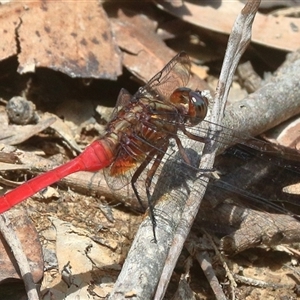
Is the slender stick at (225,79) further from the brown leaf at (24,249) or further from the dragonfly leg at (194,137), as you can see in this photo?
the brown leaf at (24,249)

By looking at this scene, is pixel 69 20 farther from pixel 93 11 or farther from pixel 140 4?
pixel 140 4

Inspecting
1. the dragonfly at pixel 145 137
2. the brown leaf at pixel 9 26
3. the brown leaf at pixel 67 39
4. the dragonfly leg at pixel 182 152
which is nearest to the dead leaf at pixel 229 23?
the brown leaf at pixel 67 39

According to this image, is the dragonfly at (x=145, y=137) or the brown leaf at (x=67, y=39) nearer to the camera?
the dragonfly at (x=145, y=137)

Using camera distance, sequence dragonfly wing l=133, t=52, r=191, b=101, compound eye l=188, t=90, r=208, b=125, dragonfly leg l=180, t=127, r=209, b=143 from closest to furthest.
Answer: dragonfly leg l=180, t=127, r=209, b=143
compound eye l=188, t=90, r=208, b=125
dragonfly wing l=133, t=52, r=191, b=101

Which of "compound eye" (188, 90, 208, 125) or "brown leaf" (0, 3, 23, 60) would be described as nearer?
"compound eye" (188, 90, 208, 125)

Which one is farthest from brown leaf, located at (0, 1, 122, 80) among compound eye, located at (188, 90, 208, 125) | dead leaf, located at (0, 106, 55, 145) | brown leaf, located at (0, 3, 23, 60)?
compound eye, located at (188, 90, 208, 125)

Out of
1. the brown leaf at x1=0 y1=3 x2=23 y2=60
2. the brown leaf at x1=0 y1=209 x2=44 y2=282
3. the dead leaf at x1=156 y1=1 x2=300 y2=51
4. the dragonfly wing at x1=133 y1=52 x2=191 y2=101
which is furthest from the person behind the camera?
the dead leaf at x1=156 y1=1 x2=300 y2=51

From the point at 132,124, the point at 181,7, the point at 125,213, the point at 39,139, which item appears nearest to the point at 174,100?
the point at 132,124

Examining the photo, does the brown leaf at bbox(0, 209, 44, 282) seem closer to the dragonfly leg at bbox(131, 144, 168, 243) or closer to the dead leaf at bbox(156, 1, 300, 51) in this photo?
the dragonfly leg at bbox(131, 144, 168, 243)
